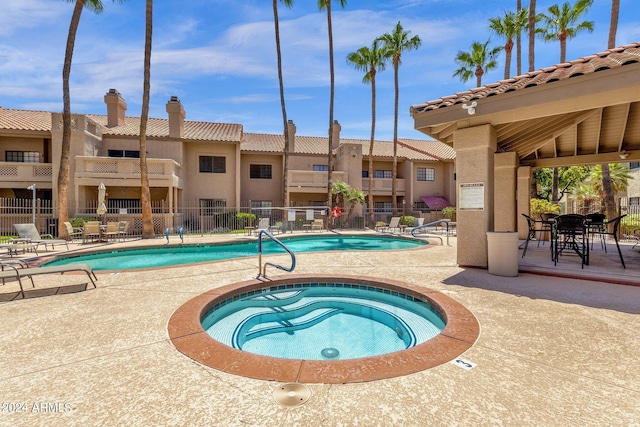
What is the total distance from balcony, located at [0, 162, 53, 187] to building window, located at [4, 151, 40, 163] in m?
2.34

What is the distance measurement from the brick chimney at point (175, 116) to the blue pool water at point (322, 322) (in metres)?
21.2

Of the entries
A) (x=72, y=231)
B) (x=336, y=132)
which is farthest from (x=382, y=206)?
(x=72, y=231)

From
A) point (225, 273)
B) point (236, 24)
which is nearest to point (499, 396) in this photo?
point (225, 273)

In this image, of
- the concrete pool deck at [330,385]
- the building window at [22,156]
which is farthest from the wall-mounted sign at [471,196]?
the building window at [22,156]

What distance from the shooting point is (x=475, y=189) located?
25.0ft

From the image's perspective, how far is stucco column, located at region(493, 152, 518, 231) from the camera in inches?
417

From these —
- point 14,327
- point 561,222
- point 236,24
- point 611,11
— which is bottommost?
point 14,327

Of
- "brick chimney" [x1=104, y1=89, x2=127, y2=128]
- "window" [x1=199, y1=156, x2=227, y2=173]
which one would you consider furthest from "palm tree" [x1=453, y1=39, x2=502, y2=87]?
"brick chimney" [x1=104, y1=89, x2=127, y2=128]

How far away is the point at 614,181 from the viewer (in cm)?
2044

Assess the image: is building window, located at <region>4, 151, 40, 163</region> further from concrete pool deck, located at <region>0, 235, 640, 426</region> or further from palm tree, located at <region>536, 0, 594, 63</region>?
palm tree, located at <region>536, 0, 594, 63</region>

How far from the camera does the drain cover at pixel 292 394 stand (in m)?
2.47

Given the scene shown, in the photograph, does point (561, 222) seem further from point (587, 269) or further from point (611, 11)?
point (611, 11)

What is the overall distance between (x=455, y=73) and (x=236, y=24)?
68.2 feet

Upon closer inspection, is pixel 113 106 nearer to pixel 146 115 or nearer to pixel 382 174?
pixel 146 115
